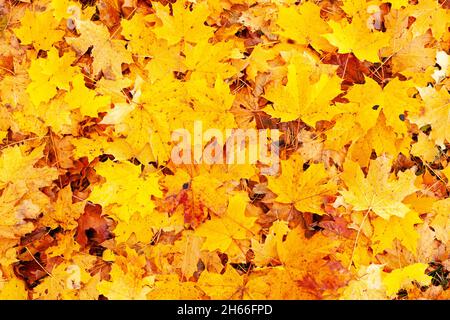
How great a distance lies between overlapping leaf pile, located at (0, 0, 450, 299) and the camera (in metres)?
1.54

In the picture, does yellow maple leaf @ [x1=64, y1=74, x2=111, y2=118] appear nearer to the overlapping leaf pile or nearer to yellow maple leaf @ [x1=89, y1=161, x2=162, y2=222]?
the overlapping leaf pile

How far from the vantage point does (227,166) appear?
1.58 m

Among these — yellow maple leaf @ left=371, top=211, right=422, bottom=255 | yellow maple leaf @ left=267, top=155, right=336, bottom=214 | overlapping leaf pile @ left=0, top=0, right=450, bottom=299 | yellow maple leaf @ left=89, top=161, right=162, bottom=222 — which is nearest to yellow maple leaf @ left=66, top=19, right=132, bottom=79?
overlapping leaf pile @ left=0, top=0, right=450, bottom=299

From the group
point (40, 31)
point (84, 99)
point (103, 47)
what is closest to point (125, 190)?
point (84, 99)

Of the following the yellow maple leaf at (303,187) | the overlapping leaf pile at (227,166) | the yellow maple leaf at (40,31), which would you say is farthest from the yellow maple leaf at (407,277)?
the yellow maple leaf at (40,31)

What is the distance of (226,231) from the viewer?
5.15 feet

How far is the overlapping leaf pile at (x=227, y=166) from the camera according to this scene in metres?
1.54

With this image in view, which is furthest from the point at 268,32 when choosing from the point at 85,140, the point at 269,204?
the point at 85,140

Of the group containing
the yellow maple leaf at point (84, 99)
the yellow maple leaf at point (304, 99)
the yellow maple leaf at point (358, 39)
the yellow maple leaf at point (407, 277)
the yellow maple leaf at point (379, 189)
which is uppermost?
the yellow maple leaf at point (358, 39)

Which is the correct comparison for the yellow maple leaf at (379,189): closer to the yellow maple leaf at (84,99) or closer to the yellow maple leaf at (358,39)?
the yellow maple leaf at (358,39)

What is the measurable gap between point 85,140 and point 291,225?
703 millimetres

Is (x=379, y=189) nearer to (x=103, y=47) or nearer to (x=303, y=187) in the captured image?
(x=303, y=187)
